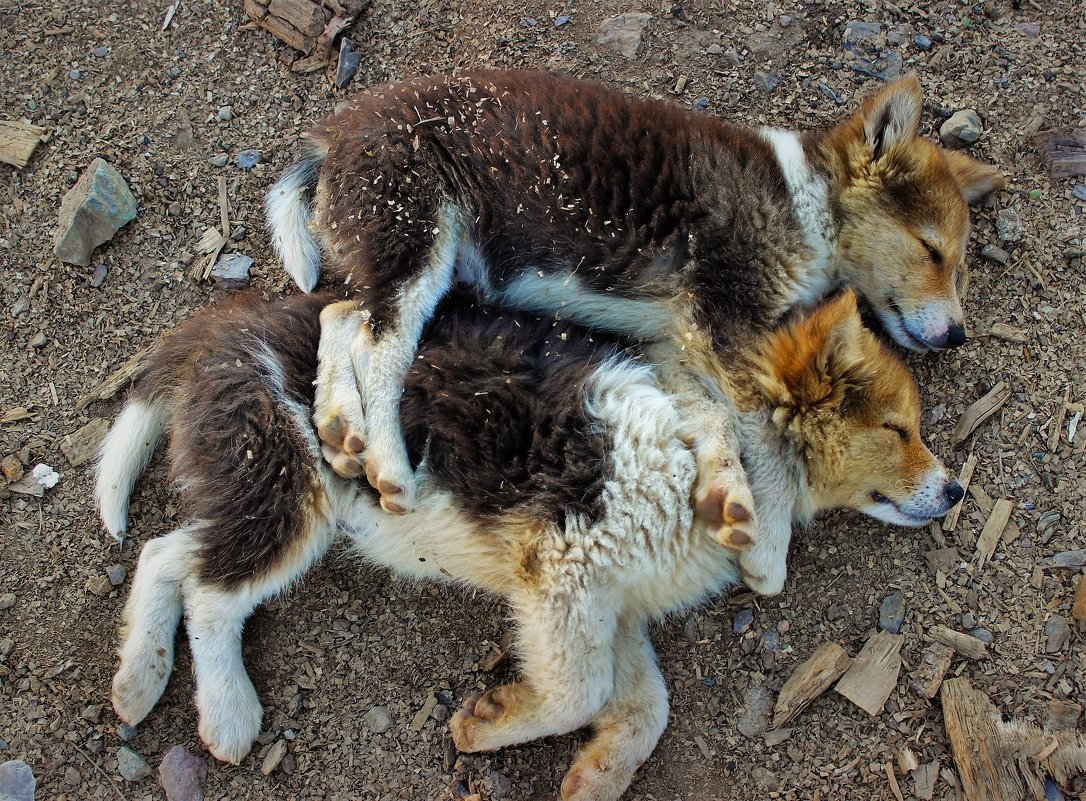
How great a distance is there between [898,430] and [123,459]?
11.3 ft

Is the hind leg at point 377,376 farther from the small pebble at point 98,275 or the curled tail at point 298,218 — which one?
the small pebble at point 98,275

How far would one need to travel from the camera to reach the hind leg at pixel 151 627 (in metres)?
3.65

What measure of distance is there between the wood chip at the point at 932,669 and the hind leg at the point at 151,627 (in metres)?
3.16

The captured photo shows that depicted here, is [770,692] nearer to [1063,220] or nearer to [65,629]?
[1063,220]

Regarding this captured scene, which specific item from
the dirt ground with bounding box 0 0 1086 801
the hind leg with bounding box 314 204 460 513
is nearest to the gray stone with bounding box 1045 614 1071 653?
the dirt ground with bounding box 0 0 1086 801

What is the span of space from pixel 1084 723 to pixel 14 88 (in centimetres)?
608

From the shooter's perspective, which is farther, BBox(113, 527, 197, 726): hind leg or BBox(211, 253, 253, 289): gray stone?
BBox(211, 253, 253, 289): gray stone

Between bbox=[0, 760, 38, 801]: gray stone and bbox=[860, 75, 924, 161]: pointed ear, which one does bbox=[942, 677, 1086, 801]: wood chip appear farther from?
bbox=[0, 760, 38, 801]: gray stone

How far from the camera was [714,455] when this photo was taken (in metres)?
3.55

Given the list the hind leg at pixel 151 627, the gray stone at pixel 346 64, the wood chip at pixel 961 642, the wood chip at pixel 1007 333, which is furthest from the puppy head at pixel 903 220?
the hind leg at pixel 151 627

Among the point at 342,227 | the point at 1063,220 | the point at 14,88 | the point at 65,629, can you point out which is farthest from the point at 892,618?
the point at 14,88

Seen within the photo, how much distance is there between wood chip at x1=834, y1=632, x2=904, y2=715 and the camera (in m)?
3.71

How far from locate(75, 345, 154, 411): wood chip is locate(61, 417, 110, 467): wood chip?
Result: 0.12 metres

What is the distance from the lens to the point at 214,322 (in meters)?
3.88
